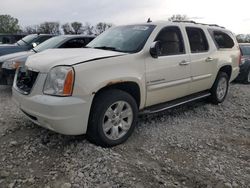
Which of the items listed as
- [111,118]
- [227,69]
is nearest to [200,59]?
[227,69]

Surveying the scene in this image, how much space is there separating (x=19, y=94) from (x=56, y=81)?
818mm

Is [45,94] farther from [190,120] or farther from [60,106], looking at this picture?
[190,120]

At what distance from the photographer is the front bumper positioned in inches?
140

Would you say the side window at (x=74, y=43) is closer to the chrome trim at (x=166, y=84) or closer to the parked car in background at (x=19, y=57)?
the parked car in background at (x=19, y=57)

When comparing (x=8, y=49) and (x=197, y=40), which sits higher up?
(x=197, y=40)

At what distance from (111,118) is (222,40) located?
3.82 m

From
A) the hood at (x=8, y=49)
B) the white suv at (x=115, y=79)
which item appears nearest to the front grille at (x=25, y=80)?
the white suv at (x=115, y=79)

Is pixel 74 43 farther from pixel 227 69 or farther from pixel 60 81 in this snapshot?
pixel 60 81

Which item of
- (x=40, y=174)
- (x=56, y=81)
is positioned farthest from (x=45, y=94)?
(x=40, y=174)

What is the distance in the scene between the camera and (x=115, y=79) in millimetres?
3986

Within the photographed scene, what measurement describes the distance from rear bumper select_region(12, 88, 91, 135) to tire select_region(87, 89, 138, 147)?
15 centimetres

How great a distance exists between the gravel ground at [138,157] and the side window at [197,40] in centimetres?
140

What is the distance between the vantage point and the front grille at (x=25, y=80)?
401cm

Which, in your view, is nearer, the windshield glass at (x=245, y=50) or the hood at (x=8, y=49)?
the hood at (x=8, y=49)
